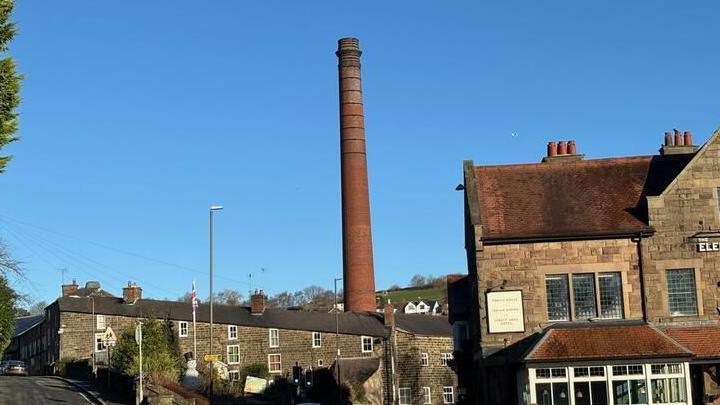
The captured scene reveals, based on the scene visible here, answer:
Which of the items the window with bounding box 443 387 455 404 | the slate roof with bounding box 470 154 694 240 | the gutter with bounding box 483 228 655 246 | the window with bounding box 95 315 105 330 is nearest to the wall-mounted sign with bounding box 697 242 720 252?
the gutter with bounding box 483 228 655 246

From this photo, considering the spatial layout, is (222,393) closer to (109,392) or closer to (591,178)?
(109,392)

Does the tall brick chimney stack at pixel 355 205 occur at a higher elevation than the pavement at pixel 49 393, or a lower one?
higher

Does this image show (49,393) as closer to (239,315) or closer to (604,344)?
(604,344)

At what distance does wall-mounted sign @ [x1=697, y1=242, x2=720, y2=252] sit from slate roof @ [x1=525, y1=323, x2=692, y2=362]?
3.71m

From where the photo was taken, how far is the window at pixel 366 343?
271ft

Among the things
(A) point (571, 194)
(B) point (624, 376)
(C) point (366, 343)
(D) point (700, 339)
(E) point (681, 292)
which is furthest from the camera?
(C) point (366, 343)

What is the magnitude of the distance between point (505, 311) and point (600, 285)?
374 centimetres

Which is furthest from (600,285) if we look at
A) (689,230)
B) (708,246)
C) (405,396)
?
(405,396)

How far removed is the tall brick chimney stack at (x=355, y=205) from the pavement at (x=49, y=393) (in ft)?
93.1

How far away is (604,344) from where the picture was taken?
35.2 metres

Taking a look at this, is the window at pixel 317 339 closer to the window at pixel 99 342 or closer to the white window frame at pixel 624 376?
the window at pixel 99 342

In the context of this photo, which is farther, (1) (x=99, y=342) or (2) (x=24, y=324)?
(2) (x=24, y=324)

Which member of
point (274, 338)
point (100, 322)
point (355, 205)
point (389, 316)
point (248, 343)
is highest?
point (355, 205)

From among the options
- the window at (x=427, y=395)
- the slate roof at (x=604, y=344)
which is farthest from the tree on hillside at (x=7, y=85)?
the window at (x=427, y=395)
